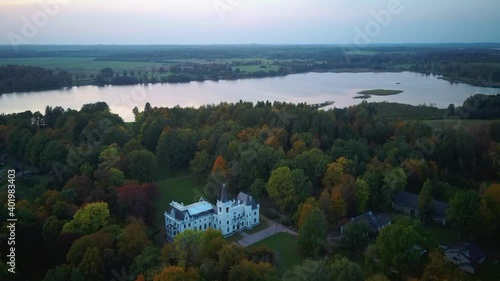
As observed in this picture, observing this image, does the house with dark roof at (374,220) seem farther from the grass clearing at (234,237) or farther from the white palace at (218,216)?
the grass clearing at (234,237)

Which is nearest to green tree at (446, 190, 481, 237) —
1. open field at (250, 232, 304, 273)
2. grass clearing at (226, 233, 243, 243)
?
open field at (250, 232, 304, 273)

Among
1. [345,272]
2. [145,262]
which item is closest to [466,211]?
[345,272]

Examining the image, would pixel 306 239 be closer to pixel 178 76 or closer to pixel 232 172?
pixel 232 172

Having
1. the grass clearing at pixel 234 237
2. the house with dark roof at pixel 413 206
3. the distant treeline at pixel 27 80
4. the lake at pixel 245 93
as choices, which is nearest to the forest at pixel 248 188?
the house with dark roof at pixel 413 206

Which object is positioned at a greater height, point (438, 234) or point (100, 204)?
point (100, 204)

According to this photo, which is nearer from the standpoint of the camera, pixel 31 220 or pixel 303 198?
pixel 31 220

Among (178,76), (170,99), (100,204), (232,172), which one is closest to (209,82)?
(178,76)

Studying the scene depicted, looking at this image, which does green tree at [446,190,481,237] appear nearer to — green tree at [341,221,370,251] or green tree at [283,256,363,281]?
green tree at [341,221,370,251]
